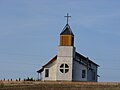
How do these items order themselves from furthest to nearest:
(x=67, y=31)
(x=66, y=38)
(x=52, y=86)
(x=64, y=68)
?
(x=67, y=31)
(x=66, y=38)
(x=64, y=68)
(x=52, y=86)

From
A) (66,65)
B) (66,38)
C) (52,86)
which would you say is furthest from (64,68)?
(52,86)

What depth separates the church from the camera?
248ft

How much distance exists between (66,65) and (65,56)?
62.1 inches

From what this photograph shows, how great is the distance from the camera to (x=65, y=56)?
7625 centimetres

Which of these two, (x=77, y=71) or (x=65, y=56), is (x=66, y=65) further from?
(x=77, y=71)

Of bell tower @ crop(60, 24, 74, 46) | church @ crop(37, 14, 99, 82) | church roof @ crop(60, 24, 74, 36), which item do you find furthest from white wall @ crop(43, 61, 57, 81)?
church roof @ crop(60, 24, 74, 36)

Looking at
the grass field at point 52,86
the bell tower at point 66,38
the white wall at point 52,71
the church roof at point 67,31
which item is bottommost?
the grass field at point 52,86

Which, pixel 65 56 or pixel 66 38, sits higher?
pixel 66 38

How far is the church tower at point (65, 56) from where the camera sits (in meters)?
75.2

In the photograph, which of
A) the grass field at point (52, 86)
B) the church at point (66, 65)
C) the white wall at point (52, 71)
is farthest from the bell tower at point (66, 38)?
the grass field at point (52, 86)

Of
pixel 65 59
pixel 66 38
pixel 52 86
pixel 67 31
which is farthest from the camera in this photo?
pixel 67 31

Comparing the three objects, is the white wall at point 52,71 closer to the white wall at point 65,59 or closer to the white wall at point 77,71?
the white wall at point 65,59

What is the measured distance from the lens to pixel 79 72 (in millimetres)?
77438

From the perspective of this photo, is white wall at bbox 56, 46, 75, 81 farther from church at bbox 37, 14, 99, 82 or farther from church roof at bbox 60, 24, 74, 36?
church roof at bbox 60, 24, 74, 36
